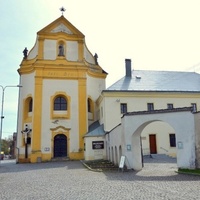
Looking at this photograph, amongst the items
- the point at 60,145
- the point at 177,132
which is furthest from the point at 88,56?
the point at 177,132

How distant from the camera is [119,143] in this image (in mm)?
20297

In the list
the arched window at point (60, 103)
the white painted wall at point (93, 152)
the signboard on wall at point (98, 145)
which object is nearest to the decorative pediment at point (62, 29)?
the arched window at point (60, 103)

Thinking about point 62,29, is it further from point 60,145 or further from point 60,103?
point 60,145

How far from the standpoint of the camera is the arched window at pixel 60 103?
101ft

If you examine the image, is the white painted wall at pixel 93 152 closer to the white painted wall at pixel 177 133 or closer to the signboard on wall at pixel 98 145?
the signboard on wall at pixel 98 145

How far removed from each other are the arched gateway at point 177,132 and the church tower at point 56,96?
12478mm

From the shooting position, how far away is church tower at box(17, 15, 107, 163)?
96.4ft

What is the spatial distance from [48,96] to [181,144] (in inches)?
728

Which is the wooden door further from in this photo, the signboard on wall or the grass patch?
the grass patch

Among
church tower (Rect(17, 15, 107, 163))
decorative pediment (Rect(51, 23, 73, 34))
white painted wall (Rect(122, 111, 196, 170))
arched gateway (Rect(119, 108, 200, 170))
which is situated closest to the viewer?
arched gateway (Rect(119, 108, 200, 170))

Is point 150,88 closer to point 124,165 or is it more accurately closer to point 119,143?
point 119,143

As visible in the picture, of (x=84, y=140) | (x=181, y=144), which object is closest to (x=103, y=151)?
(x=84, y=140)

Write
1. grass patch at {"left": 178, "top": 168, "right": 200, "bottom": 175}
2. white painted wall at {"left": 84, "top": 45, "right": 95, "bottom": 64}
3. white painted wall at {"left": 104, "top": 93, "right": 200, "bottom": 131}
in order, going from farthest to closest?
white painted wall at {"left": 84, "top": 45, "right": 95, "bottom": 64} → white painted wall at {"left": 104, "top": 93, "right": 200, "bottom": 131} → grass patch at {"left": 178, "top": 168, "right": 200, "bottom": 175}

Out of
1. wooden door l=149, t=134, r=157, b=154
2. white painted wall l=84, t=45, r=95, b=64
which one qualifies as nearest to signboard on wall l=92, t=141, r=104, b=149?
wooden door l=149, t=134, r=157, b=154
